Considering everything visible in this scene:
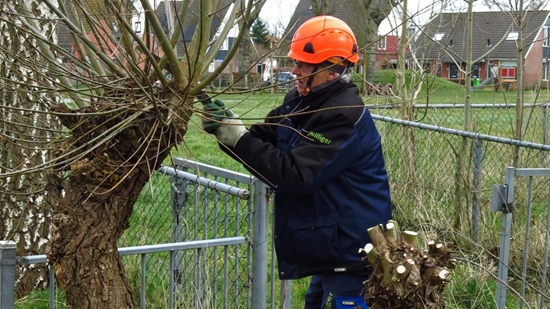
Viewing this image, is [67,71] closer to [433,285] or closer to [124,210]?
[124,210]

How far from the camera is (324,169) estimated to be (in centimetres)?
333

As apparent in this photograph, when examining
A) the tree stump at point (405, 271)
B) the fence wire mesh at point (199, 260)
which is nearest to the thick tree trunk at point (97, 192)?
the fence wire mesh at point (199, 260)

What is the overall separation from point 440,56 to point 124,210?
4793mm

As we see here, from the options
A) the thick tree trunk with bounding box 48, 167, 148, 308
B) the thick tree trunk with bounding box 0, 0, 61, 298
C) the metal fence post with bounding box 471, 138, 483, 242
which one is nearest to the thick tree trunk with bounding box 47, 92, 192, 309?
the thick tree trunk with bounding box 48, 167, 148, 308

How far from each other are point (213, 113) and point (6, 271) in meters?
1.06

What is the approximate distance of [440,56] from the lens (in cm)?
721

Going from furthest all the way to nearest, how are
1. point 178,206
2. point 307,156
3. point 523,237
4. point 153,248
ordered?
point 523,237 → point 178,206 → point 307,156 → point 153,248

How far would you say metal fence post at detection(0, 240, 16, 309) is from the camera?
113 inches

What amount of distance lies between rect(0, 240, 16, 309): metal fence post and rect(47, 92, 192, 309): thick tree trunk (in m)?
0.19

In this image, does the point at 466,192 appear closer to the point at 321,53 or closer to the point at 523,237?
the point at 523,237

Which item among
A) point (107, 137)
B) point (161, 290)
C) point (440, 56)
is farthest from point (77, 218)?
point (440, 56)

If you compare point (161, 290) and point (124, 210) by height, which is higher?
point (124, 210)

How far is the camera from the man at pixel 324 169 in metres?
3.35

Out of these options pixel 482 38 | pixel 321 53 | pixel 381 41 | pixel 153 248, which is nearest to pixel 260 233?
pixel 153 248
